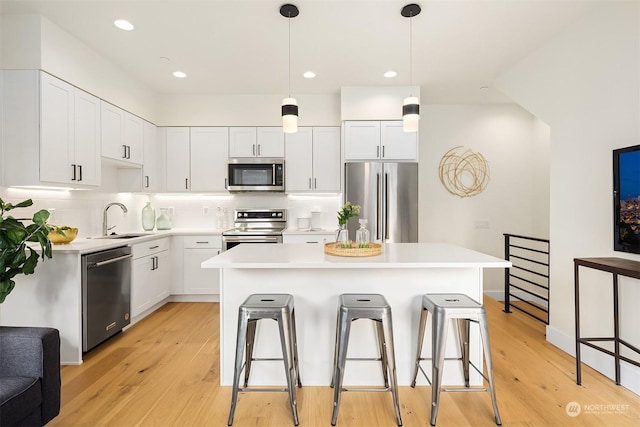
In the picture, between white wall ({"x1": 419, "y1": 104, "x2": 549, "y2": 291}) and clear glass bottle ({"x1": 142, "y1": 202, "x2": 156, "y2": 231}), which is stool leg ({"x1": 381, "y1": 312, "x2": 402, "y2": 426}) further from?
clear glass bottle ({"x1": 142, "y1": 202, "x2": 156, "y2": 231})

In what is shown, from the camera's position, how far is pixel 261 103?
4.50m

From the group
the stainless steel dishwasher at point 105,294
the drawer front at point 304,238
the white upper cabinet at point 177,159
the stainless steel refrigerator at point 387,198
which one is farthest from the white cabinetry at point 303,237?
the stainless steel dishwasher at point 105,294

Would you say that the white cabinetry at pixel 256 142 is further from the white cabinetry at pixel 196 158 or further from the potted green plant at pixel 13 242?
the potted green plant at pixel 13 242

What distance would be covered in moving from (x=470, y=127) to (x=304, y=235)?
2.95 metres

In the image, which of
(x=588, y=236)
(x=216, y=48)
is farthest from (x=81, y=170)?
(x=588, y=236)

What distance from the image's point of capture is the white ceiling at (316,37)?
2.50 m

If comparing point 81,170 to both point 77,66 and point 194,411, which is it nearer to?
point 77,66

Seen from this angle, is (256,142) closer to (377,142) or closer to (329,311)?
(377,142)

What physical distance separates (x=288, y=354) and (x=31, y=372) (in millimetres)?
1333

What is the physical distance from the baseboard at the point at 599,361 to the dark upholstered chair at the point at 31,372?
361 cm

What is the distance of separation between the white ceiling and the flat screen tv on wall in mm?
1258

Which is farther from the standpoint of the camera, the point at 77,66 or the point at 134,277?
the point at 134,277

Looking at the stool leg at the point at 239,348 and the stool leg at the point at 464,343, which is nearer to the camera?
the stool leg at the point at 239,348

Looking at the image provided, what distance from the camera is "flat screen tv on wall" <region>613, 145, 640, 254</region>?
2.18m
